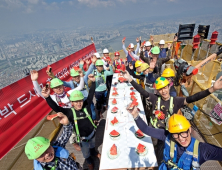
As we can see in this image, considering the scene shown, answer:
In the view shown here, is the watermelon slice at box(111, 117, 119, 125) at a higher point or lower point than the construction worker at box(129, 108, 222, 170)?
lower

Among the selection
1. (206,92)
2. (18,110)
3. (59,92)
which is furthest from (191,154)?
(18,110)

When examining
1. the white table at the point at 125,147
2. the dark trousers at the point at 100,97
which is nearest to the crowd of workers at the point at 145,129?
the white table at the point at 125,147

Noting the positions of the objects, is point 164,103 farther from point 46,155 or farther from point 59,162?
point 46,155

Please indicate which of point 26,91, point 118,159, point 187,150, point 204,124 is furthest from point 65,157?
point 204,124

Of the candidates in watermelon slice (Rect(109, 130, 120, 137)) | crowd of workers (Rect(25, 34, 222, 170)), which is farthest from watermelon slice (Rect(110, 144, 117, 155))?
crowd of workers (Rect(25, 34, 222, 170))

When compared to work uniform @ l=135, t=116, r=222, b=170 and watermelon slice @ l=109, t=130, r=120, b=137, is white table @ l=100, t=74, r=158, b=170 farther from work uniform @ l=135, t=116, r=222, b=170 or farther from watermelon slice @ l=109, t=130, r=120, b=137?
work uniform @ l=135, t=116, r=222, b=170
